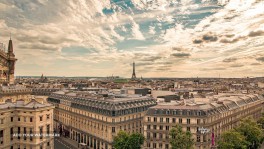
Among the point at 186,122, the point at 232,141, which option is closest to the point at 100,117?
the point at 186,122

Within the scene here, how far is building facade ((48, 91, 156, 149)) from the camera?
119 meters

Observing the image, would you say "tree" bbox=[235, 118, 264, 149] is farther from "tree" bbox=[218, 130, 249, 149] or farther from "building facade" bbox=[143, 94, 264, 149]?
"tree" bbox=[218, 130, 249, 149]

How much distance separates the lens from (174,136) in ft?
323

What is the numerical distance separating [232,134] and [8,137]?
78494 mm

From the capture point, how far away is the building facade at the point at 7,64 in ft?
436

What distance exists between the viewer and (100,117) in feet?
407

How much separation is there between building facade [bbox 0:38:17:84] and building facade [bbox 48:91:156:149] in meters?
34.0

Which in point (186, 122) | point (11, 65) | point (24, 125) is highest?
point (11, 65)

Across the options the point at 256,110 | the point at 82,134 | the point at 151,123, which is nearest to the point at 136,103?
the point at 151,123

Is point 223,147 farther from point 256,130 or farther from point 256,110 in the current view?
point 256,110

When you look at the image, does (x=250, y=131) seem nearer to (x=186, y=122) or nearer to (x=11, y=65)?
(x=186, y=122)

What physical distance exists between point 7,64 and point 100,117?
55372 millimetres

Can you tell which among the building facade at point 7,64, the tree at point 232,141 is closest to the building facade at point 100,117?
the building facade at point 7,64

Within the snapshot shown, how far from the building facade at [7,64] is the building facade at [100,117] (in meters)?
34.0
